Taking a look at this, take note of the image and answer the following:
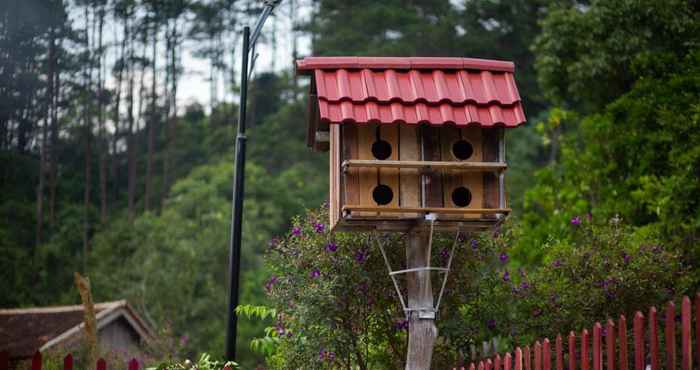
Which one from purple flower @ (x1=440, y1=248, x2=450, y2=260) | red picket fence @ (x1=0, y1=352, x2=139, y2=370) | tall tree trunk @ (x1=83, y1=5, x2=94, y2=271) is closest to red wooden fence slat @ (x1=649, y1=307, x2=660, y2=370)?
red picket fence @ (x1=0, y1=352, x2=139, y2=370)

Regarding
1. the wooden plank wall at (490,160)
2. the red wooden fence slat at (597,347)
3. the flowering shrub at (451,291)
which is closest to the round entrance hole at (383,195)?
the wooden plank wall at (490,160)

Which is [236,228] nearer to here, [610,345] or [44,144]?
[610,345]

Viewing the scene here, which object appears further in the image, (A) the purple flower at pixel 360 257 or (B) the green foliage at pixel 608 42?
(B) the green foliage at pixel 608 42

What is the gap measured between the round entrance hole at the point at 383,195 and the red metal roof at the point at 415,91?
62cm

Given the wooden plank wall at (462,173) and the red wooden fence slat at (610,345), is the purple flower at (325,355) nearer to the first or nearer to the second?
the wooden plank wall at (462,173)

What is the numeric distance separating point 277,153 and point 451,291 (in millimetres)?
28870

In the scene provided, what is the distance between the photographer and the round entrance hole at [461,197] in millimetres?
8062

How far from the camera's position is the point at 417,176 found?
7.99 meters

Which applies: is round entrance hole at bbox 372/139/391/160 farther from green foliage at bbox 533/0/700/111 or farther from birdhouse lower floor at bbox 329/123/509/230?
green foliage at bbox 533/0/700/111

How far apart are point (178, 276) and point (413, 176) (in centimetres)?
2274

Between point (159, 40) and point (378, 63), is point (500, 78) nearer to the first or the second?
point (378, 63)

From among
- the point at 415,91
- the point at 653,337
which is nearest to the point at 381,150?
the point at 415,91

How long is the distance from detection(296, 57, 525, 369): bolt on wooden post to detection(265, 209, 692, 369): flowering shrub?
3.73 ft

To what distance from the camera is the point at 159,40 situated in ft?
124
